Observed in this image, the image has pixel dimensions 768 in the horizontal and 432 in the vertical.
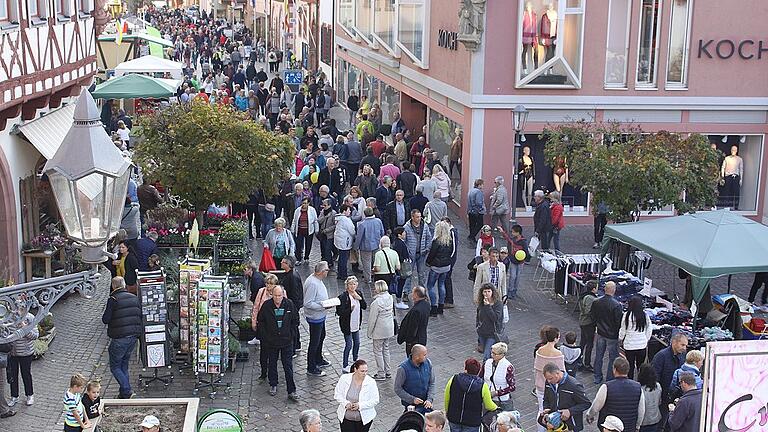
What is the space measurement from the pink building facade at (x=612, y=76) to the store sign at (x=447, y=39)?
14.4 inches

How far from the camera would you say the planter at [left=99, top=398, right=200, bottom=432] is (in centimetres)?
998

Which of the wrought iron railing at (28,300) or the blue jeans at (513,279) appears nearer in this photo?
the wrought iron railing at (28,300)

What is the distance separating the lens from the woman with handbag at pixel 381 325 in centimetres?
1255

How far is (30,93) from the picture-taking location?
15.1m

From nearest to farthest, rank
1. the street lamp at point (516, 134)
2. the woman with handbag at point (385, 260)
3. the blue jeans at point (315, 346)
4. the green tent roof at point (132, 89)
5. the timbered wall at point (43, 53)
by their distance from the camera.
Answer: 1. the blue jeans at point (315, 346)
2. the timbered wall at point (43, 53)
3. the woman with handbag at point (385, 260)
4. the street lamp at point (516, 134)
5. the green tent roof at point (132, 89)

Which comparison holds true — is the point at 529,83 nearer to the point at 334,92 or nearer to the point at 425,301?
the point at 425,301

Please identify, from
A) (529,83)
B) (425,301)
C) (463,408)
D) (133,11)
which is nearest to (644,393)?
(463,408)

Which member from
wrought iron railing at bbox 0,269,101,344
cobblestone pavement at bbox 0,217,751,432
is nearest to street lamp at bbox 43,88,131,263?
wrought iron railing at bbox 0,269,101,344

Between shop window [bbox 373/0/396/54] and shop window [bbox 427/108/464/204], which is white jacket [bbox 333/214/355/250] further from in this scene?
shop window [bbox 373/0/396/54]

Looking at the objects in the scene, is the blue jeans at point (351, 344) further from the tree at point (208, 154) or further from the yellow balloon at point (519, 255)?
the tree at point (208, 154)

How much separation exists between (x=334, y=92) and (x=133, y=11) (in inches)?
1817

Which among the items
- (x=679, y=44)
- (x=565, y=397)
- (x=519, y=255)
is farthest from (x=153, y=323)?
(x=679, y=44)

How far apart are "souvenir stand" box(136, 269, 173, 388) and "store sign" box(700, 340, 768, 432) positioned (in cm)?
756

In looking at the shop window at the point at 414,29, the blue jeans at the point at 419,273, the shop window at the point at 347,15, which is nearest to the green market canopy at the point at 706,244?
the blue jeans at the point at 419,273
